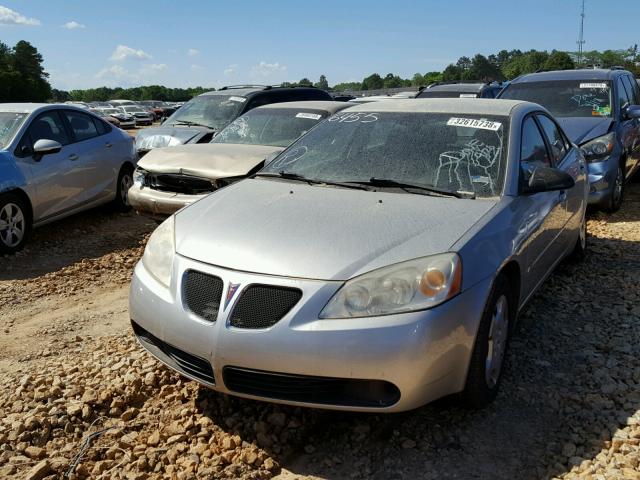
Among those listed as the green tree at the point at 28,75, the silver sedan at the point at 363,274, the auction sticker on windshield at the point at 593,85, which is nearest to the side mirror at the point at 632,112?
the auction sticker on windshield at the point at 593,85

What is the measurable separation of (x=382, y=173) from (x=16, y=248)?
4.64 metres

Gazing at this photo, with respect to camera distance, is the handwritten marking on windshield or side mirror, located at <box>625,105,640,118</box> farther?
side mirror, located at <box>625,105,640,118</box>

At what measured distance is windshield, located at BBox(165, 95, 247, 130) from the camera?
10.0m

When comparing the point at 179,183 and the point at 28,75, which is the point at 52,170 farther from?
the point at 28,75

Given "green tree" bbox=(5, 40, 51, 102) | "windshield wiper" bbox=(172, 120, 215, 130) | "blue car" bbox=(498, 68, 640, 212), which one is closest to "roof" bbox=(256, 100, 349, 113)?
"windshield wiper" bbox=(172, 120, 215, 130)

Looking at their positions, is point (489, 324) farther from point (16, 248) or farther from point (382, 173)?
point (16, 248)

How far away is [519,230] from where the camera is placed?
363cm

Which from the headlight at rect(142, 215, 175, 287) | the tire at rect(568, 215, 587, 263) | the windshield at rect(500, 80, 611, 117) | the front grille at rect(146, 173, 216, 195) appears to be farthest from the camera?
the windshield at rect(500, 80, 611, 117)

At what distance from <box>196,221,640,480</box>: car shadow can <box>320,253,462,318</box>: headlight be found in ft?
2.28

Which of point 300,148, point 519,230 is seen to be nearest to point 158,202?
point 300,148

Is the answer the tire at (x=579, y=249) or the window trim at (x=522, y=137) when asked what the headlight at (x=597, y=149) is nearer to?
the tire at (x=579, y=249)

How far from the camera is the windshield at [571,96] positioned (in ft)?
27.8

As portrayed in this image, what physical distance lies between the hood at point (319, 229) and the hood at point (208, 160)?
7.81ft

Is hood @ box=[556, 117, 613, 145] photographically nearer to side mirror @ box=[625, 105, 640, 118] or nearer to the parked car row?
side mirror @ box=[625, 105, 640, 118]
